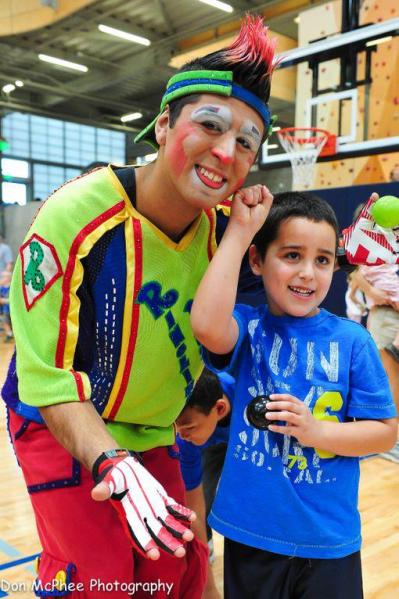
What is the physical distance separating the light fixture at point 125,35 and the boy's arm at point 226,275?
9.94 m

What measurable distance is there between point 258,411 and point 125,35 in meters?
10.4

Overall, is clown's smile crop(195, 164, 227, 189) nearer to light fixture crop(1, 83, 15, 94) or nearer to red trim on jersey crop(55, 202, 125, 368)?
red trim on jersey crop(55, 202, 125, 368)

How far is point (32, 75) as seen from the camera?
1308 centimetres

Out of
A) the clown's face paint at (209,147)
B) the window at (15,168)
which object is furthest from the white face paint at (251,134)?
the window at (15,168)

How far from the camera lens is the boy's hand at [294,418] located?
3.84 feet

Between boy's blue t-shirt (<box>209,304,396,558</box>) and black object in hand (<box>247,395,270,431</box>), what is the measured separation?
91 mm

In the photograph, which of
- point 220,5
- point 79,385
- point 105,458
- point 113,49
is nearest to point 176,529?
point 105,458

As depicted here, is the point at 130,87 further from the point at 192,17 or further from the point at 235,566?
the point at 235,566

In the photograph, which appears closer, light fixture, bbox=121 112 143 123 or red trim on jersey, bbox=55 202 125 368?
red trim on jersey, bbox=55 202 125 368

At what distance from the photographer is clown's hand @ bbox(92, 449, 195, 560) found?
0.91 metres

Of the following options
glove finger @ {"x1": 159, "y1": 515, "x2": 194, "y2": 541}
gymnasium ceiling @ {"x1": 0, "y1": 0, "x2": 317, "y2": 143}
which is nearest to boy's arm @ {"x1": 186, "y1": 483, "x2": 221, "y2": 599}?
glove finger @ {"x1": 159, "y1": 515, "x2": 194, "y2": 541}

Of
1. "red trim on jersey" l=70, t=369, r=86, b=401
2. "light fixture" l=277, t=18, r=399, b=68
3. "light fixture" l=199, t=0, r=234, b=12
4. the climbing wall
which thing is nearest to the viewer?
"red trim on jersey" l=70, t=369, r=86, b=401

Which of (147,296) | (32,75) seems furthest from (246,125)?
(32,75)

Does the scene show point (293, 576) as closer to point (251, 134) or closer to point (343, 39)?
point (251, 134)
